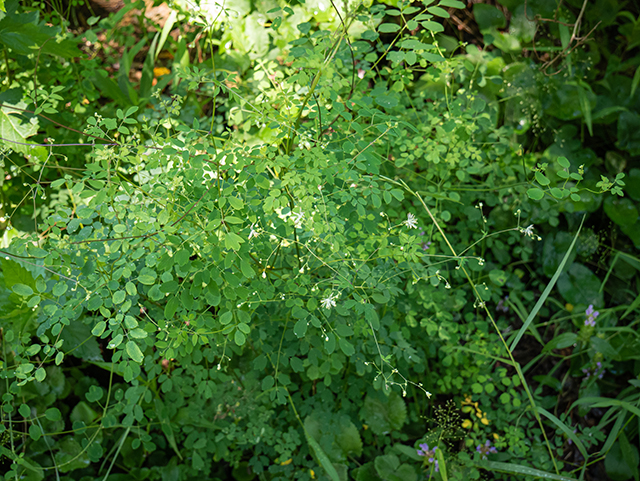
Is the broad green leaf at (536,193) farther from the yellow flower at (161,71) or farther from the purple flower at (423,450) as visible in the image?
the yellow flower at (161,71)

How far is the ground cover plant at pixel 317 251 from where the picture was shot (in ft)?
4.27

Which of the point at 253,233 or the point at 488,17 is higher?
the point at 488,17

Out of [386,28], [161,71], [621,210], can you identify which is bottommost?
[621,210]

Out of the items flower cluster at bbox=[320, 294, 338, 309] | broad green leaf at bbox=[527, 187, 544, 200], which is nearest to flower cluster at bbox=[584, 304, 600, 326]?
broad green leaf at bbox=[527, 187, 544, 200]

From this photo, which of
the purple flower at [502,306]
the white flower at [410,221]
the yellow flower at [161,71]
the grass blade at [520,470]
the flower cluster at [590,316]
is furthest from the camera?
the yellow flower at [161,71]

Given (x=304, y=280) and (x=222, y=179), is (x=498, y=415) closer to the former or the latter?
(x=304, y=280)

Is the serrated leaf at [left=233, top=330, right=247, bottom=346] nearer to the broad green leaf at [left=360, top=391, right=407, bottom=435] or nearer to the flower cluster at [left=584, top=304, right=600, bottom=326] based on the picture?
the broad green leaf at [left=360, top=391, right=407, bottom=435]

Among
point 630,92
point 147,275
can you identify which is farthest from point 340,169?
point 630,92

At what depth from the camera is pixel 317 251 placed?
4.97 feet

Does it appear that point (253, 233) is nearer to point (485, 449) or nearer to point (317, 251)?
point (317, 251)

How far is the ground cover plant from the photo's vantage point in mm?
1303

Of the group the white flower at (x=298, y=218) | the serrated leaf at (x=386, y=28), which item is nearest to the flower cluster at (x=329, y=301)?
the white flower at (x=298, y=218)

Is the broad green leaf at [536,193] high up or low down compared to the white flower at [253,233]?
up

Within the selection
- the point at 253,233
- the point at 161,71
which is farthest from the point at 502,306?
the point at 161,71
